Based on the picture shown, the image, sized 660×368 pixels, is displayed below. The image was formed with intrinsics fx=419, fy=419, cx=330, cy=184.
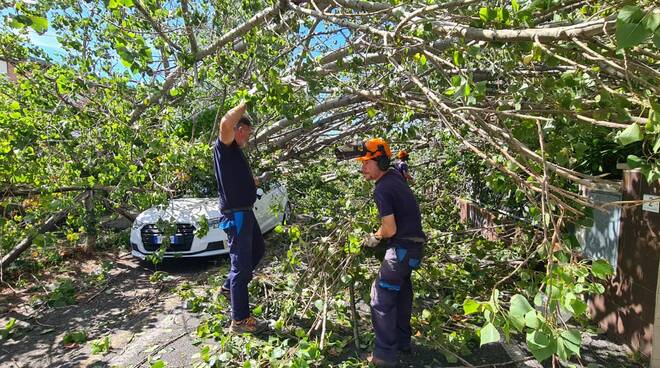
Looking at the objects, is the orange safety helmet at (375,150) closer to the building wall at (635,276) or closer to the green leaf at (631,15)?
the building wall at (635,276)

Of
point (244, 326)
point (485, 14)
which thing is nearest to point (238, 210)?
point (244, 326)

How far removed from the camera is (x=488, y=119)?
10.6 feet

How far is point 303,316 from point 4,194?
4.37 meters

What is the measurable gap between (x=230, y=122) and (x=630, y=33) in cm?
301

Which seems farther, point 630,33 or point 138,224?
point 138,224

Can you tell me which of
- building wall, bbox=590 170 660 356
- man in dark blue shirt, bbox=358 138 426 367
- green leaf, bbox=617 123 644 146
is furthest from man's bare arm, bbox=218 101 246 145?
building wall, bbox=590 170 660 356

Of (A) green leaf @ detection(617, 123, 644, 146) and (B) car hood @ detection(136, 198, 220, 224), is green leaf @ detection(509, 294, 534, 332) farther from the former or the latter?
(B) car hood @ detection(136, 198, 220, 224)

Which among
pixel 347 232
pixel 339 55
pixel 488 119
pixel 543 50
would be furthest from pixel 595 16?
pixel 339 55

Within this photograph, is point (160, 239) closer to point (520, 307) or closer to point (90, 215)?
point (90, 215)

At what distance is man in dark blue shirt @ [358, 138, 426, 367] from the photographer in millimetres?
3371

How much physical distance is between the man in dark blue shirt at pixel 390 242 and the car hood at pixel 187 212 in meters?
3.80

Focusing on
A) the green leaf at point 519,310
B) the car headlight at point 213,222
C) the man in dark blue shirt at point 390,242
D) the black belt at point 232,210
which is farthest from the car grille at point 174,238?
the green leaf at point 519,310

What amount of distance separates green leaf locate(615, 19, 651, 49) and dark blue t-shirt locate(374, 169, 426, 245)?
2.11 metres

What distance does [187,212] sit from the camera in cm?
691
